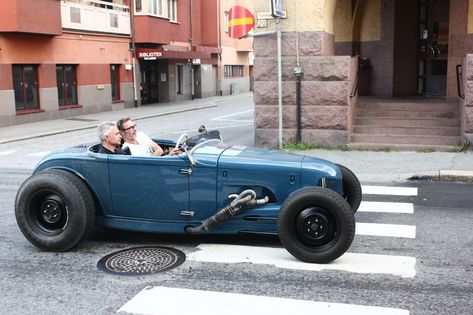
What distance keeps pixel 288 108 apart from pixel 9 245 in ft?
25.0

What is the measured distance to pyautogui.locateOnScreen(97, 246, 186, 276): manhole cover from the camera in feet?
18.6

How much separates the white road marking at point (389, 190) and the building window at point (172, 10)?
87.5 ft

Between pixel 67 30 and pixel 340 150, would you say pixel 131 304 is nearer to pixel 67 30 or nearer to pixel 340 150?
pixel 340 150

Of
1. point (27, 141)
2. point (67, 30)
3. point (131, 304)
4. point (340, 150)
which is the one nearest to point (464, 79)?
point (340, 150)

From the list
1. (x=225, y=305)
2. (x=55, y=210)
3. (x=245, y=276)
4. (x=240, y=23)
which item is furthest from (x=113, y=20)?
(x=225, y=305)

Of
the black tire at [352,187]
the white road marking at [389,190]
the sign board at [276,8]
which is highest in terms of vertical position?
the sign board at [276,8]

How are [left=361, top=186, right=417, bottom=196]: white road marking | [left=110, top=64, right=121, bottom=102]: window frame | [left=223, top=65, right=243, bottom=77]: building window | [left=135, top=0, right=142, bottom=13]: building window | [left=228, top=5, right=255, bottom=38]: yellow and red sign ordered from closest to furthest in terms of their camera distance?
[left=361, top=186, right=417, bottom=196]: white road marking < [left=228, top=5, right=255, bottom=38]: yellow and red sign < [left=110, top=64, right=121, bottom=102]: window frame < [left=135, top=0, right=142, bottom=13]: building window < [left=223, top=65, right=243, bottom=77]: building window

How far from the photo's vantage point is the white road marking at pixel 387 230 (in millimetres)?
6828

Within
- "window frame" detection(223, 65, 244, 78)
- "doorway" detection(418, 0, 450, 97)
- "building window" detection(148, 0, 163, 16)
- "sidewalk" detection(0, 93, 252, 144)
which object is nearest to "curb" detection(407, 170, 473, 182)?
"doorway" detection(418, 0, 450, 97)

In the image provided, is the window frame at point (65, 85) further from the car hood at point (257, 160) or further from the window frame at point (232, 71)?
the window frame at point (232, 71)

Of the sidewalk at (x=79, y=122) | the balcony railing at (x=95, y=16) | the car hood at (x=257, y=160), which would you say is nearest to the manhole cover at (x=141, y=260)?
the car hood at (x=257, y=160)

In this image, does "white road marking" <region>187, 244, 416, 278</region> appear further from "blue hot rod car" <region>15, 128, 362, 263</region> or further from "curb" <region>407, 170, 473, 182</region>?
"curb" <region>407, 170, 473, 182</region>

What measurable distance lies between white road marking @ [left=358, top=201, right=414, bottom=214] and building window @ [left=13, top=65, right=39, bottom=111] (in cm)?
1668

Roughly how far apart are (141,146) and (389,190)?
14.2 feet
